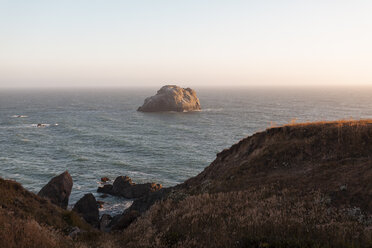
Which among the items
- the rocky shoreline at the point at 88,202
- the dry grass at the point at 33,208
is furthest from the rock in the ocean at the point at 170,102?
the dry grass at the point at 33,208

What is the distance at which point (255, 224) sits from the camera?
9.92m

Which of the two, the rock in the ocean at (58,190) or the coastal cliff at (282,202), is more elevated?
the coastal cliff at (282,202)

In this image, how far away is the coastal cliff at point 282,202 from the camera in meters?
8.98

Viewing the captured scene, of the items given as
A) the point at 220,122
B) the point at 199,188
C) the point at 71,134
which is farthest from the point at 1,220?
the point at 220,122

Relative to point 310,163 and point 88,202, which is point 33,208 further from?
point 310,163

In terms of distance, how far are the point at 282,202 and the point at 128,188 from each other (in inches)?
1010

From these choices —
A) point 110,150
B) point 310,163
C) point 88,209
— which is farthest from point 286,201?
point 110,150

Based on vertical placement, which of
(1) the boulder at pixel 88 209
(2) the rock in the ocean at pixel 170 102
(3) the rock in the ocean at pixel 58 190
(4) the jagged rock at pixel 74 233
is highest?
(2) the rock in the ocean at pixel 170 102

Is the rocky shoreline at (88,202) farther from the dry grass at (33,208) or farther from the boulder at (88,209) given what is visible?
the dry grass at (33,208)

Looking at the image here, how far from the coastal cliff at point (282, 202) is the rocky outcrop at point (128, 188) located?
1405 centimetres

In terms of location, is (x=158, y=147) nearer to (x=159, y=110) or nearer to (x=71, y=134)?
(x=71, y=134)

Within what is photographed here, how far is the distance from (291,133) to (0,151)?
56103 mm

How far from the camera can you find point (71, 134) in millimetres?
72312

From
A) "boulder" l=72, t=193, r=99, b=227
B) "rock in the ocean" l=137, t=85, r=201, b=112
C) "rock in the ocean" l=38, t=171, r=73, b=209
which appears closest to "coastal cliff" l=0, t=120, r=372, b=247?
"boulder" l=72, t=193, r=99, b=227
